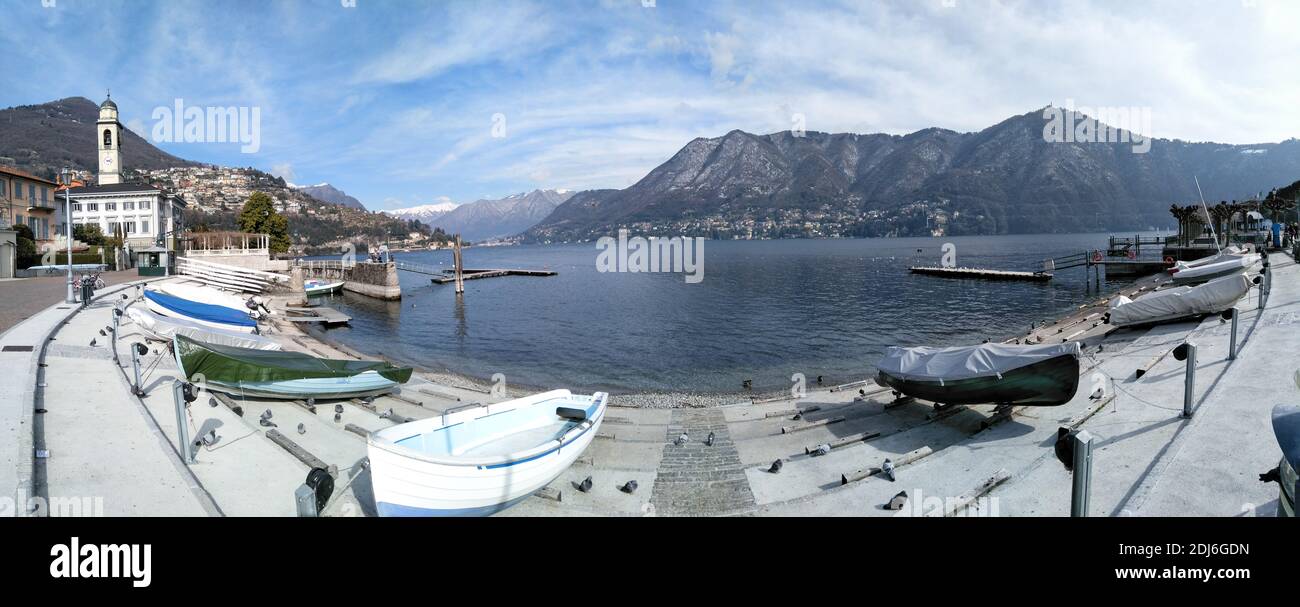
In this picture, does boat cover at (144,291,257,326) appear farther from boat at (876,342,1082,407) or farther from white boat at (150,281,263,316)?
boat at (876,342,1082,407)

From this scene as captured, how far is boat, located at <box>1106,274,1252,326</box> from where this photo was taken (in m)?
15.6

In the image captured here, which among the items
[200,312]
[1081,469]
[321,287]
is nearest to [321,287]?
[321,287]

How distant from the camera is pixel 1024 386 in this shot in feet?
29.3

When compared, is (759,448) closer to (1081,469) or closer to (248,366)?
(1081,469)

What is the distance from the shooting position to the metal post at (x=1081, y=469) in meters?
4.40

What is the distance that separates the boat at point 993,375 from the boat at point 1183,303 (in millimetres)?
10560

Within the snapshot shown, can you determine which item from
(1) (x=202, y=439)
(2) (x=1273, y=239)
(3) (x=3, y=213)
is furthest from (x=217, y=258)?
(2) (x=1273, y=239)

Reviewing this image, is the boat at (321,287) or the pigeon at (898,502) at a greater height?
the boat at (321,287)

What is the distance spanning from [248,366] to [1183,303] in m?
23.5

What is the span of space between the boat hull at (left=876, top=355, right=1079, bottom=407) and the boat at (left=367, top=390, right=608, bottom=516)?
5944 mm

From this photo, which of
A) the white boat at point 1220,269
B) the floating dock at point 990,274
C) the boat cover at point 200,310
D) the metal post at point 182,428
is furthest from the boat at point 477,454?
the floating dock at point 990,274

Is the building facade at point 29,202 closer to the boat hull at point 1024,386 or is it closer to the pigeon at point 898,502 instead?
the pigeon at point 898,502

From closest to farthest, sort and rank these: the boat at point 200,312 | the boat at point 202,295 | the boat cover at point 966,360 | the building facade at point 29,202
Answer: the boat cover at point 966,360, the boat at point 200,312, the boat at point 202,295, the building facade at point 29,202
